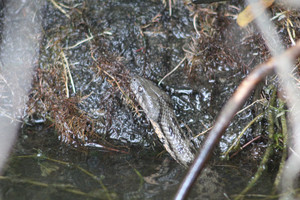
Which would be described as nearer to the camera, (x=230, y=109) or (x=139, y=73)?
(x=230, y=109)

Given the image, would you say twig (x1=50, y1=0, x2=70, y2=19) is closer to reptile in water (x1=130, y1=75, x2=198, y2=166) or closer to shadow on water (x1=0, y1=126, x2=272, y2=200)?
reptile in water (x1=130, y1=75, x2=198, y2=166)

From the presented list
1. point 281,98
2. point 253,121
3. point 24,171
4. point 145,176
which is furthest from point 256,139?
point 24,171

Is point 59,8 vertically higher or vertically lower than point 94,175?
higher

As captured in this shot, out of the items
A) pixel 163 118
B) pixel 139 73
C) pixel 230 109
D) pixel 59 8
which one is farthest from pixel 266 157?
pixel 59 8

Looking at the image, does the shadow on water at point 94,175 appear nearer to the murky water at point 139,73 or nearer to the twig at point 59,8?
the murky water at point 139,73

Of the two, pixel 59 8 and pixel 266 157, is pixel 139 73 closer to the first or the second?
pixel 59 8

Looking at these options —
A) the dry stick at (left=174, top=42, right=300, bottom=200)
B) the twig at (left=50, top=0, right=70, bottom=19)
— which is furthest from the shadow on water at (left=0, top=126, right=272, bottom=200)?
the twig at (left=50, top=0, right=70, bottom=19)
